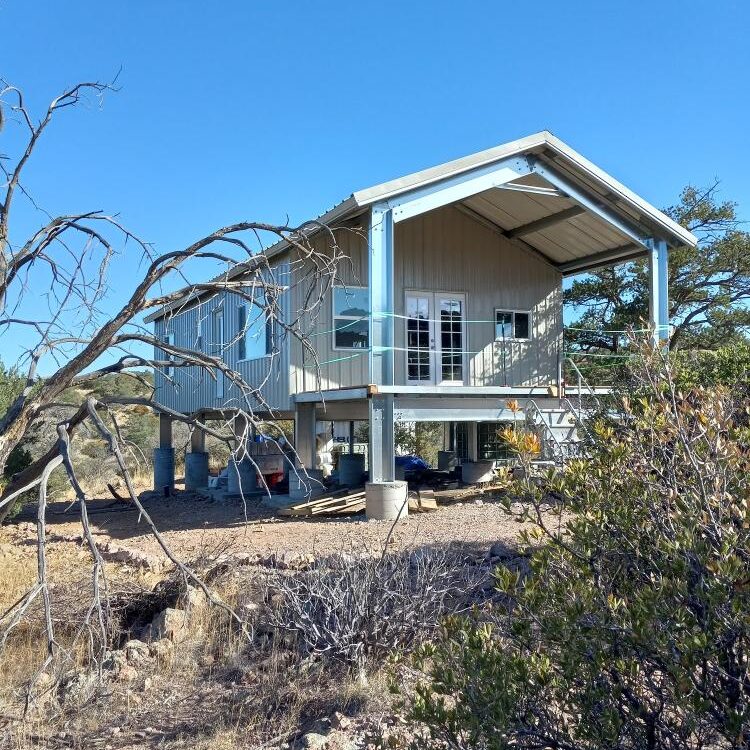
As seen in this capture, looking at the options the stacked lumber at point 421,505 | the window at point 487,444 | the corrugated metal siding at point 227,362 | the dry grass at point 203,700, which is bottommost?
the dry grass at point 203,700

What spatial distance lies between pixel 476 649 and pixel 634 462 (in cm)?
111

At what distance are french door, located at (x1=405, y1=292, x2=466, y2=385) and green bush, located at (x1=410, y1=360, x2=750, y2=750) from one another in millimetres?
13479

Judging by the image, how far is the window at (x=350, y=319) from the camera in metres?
16.0

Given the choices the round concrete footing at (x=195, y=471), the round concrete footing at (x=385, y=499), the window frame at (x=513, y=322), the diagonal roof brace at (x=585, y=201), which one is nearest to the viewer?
the round concrete footing at (x=385, y=499)

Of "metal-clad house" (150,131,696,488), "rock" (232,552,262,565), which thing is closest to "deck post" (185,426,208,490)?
"metal-clad house" (150,131,696,488)

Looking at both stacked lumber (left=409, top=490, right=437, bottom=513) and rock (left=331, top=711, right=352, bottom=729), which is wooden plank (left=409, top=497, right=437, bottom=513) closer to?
stacked lumber (left=409, top=490, right=437, bottom=513)

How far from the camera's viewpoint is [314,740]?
5.20 metres

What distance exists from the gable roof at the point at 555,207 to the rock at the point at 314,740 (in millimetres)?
9340

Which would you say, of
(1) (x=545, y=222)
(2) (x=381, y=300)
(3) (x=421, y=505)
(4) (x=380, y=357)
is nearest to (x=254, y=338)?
(4) (x=380, y=357)

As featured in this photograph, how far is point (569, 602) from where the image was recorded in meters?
3.25

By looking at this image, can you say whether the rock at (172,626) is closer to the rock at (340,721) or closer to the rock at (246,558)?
the rock at (246,558)

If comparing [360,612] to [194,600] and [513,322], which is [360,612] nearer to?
[194,600]

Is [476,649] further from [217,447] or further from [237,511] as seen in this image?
[217,447]

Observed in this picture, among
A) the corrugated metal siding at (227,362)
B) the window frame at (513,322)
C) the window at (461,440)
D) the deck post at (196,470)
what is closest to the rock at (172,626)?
the corrugated metal siding at (227,362)
